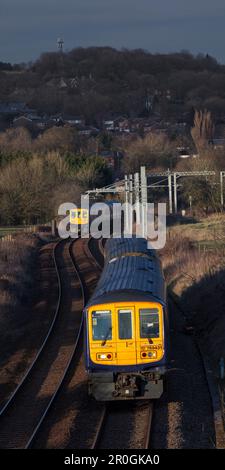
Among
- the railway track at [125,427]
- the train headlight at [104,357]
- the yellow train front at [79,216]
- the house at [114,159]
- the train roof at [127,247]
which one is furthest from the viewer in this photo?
the house at [114,159]

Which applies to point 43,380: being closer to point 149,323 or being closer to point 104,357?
point 104,357

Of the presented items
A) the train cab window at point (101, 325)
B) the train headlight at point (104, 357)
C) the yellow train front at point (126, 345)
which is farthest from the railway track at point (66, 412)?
the train cab window at point (101, 325)

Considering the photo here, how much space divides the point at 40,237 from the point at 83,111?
130 meters

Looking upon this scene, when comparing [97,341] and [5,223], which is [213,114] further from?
[97,341]

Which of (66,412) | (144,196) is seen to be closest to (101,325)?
(66,412)

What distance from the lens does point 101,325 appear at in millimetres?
14672

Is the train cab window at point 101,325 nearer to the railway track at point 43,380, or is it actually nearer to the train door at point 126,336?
the train door at point 126,336

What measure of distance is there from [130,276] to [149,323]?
177 cm

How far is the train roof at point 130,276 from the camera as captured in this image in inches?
586

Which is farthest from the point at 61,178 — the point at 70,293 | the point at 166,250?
the point at 70,293

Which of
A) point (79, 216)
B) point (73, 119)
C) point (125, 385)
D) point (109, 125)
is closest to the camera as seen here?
point (125, 385)

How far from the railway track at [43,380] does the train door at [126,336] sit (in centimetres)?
154

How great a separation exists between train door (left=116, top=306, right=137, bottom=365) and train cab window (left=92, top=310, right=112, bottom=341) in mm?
153

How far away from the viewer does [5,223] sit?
64.4 meters
